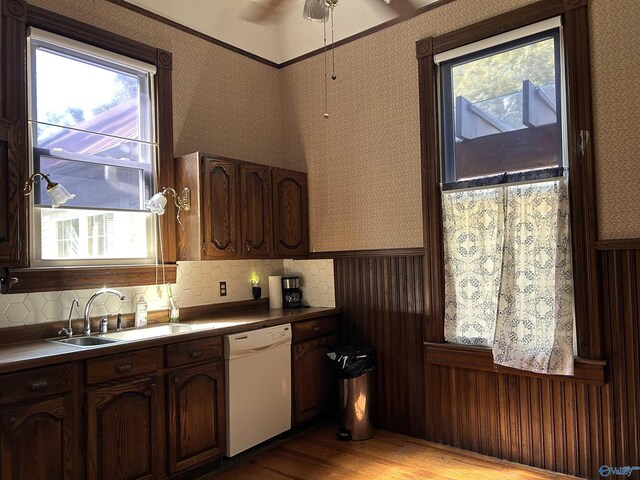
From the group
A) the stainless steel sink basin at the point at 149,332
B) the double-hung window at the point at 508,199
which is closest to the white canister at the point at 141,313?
the stainless steel sink basin at the point at 149,332

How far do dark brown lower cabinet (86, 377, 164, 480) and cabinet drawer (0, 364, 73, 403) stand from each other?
0.15 m

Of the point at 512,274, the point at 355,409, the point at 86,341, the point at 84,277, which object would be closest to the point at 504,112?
the point at 512,274

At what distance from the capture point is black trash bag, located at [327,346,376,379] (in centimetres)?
360

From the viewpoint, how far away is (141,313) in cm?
327

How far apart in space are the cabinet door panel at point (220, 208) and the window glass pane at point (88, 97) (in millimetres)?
543

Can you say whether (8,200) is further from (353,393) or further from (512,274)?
(512,274)

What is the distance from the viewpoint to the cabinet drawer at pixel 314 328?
3701 mm

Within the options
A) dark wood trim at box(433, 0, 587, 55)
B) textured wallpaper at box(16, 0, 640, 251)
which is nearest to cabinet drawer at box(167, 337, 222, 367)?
textured wallpaper at box(16, 0, 640, 251)

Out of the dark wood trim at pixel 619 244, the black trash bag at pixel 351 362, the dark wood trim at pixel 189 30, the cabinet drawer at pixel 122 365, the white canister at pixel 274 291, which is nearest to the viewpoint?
the cabinet drawer at pixel 122 365

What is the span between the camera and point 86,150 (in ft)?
10.3

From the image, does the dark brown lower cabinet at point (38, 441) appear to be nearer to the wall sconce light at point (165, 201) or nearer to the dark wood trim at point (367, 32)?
the wall sconce light at point (165, 201)

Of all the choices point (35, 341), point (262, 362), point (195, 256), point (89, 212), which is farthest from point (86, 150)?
point (262, 362)

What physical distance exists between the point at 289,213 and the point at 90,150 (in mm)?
1634

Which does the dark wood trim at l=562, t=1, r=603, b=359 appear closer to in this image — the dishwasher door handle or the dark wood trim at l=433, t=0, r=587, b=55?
the dark wood trim at l=433, t=0, r=587, b=55
